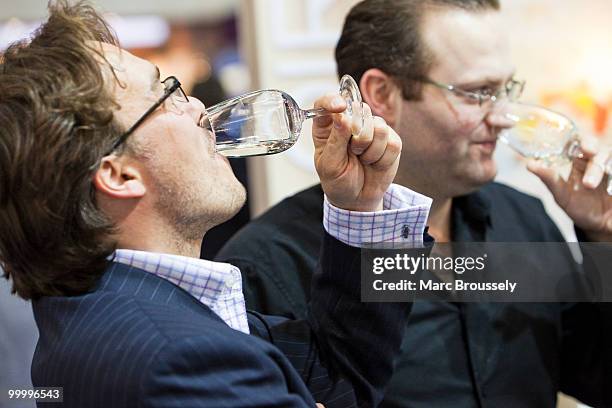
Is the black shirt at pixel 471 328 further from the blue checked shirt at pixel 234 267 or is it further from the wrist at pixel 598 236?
the blue checked shirt at pixel 234 267

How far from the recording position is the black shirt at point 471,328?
5.18 feet

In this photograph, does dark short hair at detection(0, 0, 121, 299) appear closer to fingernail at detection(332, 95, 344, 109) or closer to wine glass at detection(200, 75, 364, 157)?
wine glass at detection(200, 75, 364, 157)

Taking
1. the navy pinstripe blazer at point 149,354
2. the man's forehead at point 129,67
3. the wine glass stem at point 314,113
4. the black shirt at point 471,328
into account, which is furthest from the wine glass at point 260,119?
the black shirt at point 471,328

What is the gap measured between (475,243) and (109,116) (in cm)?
89

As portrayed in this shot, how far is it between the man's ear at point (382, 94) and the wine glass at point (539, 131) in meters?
0.22

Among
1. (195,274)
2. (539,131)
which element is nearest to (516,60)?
(539,131)

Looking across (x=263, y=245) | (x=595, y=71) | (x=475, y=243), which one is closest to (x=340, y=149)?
(x=263, y=245)

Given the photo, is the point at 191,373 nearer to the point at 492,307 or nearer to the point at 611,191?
the point at 492,307

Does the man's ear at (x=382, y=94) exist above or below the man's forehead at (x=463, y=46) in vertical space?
below

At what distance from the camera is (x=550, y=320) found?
1.74 m

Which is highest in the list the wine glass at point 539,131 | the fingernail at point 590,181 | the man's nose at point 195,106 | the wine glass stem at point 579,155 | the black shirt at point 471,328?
the man's nose at point 195,106

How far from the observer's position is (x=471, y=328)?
164 centimetres

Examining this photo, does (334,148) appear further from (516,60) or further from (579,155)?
(516,60)

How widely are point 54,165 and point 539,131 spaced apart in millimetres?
1042
